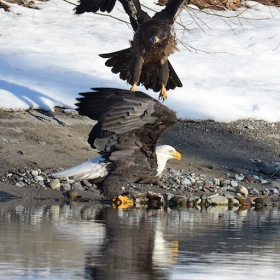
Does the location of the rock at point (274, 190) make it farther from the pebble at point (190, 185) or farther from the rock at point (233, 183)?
the rock at point (233, 183)

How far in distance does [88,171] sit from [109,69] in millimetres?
5701

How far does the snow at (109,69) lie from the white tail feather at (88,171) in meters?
3.05

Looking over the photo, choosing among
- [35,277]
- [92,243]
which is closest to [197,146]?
[92,243]

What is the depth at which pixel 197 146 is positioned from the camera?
1168 centimetres

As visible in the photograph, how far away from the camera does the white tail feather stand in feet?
27.4

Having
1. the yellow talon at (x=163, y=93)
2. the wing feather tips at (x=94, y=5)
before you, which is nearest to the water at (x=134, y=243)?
the yellow talon at (x=163, y=93)

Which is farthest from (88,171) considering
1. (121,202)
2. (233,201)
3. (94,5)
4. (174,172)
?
(94,5)

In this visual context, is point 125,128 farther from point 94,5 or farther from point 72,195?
point 94,5

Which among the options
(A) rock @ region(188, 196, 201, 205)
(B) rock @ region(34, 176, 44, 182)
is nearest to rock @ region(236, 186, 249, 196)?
(A) rock @ region(188, 196, 201, 205)

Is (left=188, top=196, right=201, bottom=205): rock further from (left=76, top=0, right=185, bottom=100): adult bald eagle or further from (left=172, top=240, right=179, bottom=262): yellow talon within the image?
(left=172, top=240, right=179, bottom=262): yellow talon

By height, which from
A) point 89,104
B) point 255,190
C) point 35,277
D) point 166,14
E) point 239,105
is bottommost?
point 35,277

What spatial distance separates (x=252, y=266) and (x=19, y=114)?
267 inches

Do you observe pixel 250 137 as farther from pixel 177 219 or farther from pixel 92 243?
pixel 92 243

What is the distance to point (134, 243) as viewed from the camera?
19.7ft
